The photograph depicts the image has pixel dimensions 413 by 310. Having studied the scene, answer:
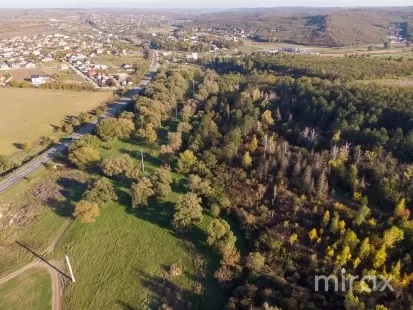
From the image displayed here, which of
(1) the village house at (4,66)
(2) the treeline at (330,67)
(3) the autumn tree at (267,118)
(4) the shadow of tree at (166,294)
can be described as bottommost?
(4) the shadow of tree at (166,294)

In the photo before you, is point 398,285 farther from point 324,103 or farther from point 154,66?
point 154,66

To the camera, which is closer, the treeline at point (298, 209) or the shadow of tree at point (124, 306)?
the treeline at point (298, 209)

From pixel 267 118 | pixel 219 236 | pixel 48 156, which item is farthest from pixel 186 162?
pixel 48 156

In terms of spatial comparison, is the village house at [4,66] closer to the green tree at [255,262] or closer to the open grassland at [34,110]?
the open grassland at [34,110]

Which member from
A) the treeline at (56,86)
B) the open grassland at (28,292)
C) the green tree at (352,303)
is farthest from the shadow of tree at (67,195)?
the treeline at (56,86)

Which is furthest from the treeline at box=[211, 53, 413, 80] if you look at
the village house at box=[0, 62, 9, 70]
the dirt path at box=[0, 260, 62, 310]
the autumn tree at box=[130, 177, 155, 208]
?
the village house at box=[0, 62, 9, 70]

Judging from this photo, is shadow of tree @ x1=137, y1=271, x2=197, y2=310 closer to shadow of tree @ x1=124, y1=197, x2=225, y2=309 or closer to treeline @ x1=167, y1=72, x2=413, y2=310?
shadow of tree @ x1=124, y1=197, x2=225, y2=309

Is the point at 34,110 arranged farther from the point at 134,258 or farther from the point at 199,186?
the point at 134,258
